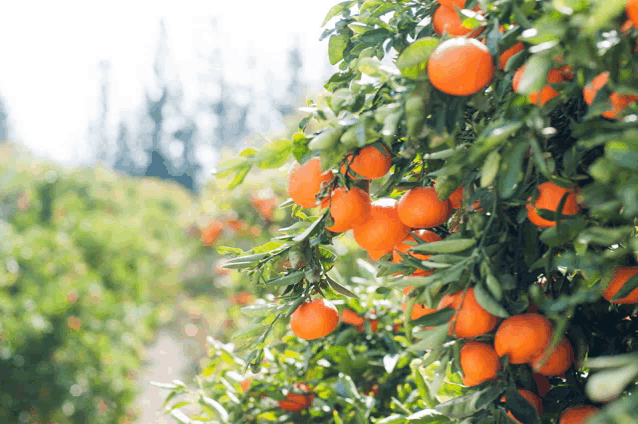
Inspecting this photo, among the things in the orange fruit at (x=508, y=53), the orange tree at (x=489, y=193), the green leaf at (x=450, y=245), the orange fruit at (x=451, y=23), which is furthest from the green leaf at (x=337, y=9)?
the green leaf at (x=450, y=245)

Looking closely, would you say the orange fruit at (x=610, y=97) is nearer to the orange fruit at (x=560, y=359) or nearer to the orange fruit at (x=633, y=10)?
the orange fruit at (x=633, y=10)

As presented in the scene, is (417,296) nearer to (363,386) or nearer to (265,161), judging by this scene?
(265,161)

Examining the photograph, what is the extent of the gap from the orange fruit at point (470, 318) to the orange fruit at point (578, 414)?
14 cm

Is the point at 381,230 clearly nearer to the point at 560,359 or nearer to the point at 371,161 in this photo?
the point at 371,161

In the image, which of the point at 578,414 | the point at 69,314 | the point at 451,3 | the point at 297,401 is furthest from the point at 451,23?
the point at 69,314

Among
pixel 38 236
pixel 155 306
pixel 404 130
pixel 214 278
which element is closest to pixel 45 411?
pixel 38 236

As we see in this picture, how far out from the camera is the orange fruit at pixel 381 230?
68 centimetres

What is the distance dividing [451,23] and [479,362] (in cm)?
38

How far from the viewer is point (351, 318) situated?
4.29 feet

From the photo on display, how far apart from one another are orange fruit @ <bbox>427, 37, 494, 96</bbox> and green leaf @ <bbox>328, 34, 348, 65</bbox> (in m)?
0.24

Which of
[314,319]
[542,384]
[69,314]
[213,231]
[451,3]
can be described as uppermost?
[451,3]

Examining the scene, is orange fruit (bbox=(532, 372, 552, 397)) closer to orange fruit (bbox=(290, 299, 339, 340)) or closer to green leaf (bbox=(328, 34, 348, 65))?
orange fruit (bbox=(290, 299, 339, 340))

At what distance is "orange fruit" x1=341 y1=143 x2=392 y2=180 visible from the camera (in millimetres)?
601

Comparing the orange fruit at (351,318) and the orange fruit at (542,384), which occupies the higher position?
the orange fruit at (542,384)
